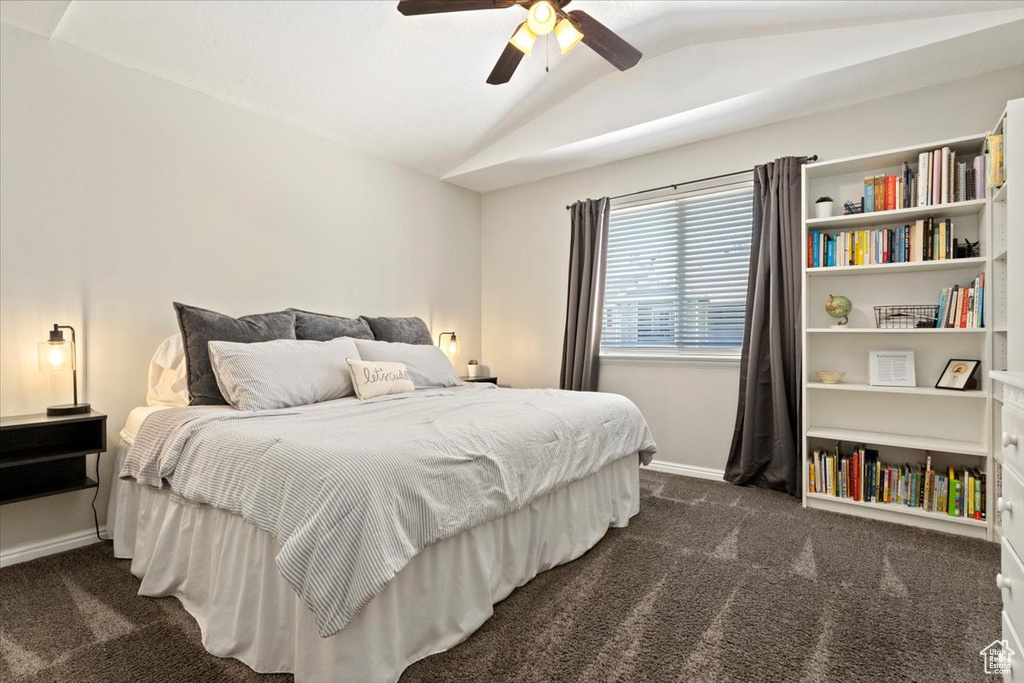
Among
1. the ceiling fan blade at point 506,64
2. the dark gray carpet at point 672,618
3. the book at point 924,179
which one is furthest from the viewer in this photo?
the book at point 924,179

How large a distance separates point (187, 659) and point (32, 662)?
49cm

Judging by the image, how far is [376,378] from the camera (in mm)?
2916

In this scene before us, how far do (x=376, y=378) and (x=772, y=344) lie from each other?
2481 mm

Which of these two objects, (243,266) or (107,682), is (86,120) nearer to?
(243,266)

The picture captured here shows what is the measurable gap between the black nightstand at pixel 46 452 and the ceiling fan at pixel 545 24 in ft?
7.69

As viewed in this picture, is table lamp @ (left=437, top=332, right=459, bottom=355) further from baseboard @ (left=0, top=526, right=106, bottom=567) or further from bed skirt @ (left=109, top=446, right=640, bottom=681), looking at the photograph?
baseboard @ (left=0, top=526, right=106, bottom=567)

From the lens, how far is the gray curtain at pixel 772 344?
3342 millimetres

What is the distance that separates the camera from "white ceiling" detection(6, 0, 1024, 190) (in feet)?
8.41

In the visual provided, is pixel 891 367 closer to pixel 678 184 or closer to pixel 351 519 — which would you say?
pixel 678 184

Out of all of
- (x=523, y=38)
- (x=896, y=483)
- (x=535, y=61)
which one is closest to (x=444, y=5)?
(x=523, y=38)

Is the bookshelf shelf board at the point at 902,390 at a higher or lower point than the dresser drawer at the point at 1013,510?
higher

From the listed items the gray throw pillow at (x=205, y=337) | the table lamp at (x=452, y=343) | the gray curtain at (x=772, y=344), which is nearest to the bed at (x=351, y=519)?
the gray throw pillow at (x=205, y=337)

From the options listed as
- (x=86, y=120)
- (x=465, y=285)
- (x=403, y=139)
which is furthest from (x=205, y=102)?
(x=465, y=285)

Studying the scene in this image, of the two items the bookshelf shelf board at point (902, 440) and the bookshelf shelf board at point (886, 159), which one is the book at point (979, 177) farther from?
the bookshelf shelf board at point (902, 440)
